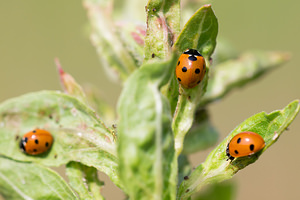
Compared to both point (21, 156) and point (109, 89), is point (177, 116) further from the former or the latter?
point (109, 89)

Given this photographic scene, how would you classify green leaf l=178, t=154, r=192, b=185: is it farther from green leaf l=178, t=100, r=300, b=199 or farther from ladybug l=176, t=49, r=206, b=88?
ladybug l=176, t=49, r=206, b=88

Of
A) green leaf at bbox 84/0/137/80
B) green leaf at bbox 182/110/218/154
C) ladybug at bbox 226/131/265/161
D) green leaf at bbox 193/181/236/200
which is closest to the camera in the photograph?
ladybug at bbox 226/131/265/161

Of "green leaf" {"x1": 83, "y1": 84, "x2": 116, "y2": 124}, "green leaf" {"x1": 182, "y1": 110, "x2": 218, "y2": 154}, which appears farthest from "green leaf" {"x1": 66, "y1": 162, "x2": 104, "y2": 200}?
"green leaf" {"x1": 83, "y1": 84, "x2": 116, "y2": 124}

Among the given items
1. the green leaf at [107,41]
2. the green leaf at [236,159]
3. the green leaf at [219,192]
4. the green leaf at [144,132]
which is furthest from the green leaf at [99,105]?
the green leaf at [144,132]

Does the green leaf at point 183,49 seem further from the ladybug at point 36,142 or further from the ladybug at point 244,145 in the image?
the ladybug at point 36,142

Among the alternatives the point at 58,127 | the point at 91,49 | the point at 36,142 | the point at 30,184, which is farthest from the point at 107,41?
the point at 91,49

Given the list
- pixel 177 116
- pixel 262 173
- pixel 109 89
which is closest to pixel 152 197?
pixel 177 116
